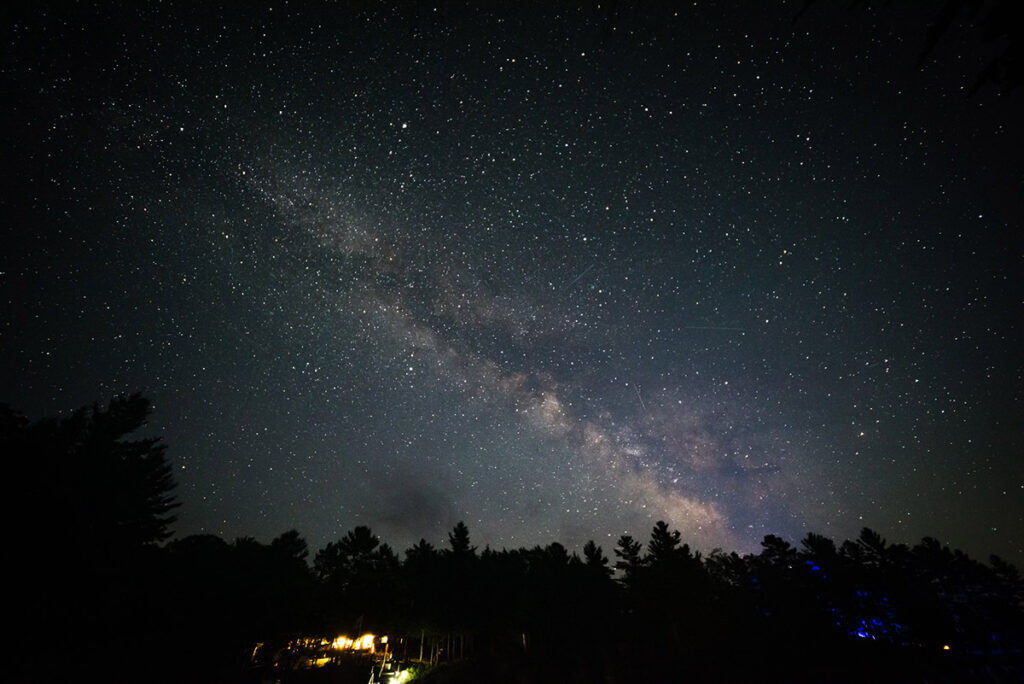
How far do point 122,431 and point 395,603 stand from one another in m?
27.8

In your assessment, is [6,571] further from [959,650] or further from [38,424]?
[959,650]

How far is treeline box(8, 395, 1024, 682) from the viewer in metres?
17.4

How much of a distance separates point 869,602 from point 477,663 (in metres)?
35.7

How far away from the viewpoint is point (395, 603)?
38938 mm

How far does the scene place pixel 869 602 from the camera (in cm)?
3550

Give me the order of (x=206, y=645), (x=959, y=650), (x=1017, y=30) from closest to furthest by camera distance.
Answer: (x=1017, y=30), (x=206, y=645), (x=959, y=650)

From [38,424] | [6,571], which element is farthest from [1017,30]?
[38,424]

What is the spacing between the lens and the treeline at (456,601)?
17375mm

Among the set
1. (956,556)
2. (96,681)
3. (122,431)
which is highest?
(122,431)

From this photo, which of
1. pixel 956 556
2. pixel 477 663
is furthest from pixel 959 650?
pixel 477 663

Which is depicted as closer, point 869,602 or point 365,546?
point 869,602

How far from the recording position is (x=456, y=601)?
3806 cm

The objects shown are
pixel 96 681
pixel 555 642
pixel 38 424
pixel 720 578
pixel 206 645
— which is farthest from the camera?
pixel 720 578

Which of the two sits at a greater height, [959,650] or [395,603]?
[395,603]
